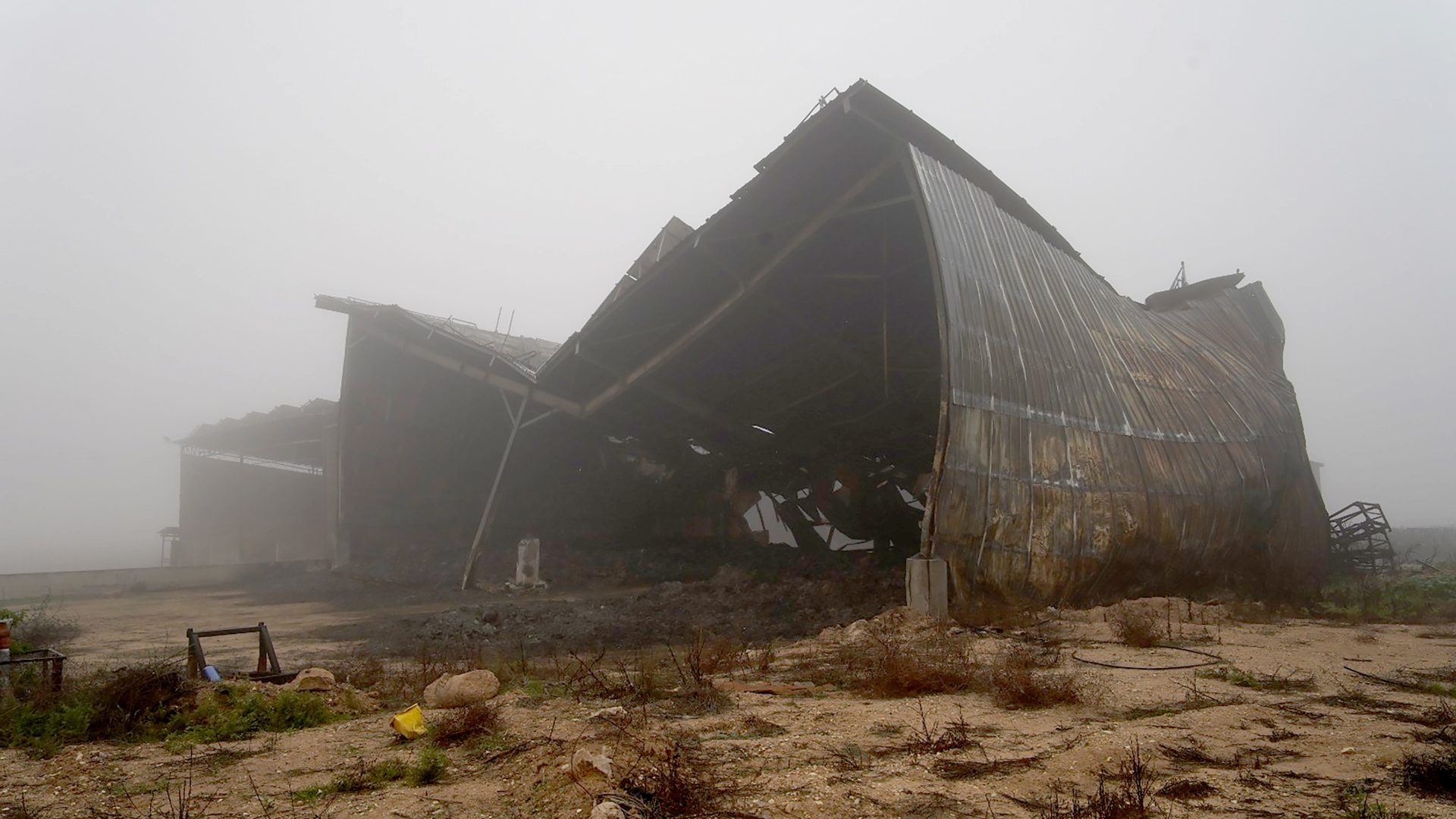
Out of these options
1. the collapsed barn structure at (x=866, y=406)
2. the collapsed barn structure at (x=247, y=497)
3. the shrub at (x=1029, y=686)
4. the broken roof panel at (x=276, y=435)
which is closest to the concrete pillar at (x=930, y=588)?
the collapsed barn structure at (x=866, y=406)

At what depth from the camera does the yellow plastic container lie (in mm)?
6047

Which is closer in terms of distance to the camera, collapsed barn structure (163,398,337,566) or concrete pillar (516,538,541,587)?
concrete pillar (516,538,541,587)

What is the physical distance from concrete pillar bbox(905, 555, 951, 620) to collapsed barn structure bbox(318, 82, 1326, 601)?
0.70 ft

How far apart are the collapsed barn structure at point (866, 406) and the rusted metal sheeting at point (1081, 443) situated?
0.06 m

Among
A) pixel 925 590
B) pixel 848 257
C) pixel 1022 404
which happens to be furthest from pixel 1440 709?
pixel 848 257

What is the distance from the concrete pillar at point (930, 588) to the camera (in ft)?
36.0

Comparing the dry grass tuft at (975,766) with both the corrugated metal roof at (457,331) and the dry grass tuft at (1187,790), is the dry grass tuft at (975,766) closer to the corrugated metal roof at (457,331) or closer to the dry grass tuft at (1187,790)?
the dry grass tuft at (1187,790)

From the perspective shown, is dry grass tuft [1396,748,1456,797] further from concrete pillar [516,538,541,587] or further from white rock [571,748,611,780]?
concrete pillar [516,538,541,587]

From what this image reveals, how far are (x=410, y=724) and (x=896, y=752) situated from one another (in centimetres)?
357

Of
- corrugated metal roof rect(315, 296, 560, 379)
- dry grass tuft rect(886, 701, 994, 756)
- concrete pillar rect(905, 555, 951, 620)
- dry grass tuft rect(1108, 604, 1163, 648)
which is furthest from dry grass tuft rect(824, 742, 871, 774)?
corrugated metal roof rect(315, 296, 560, 379)

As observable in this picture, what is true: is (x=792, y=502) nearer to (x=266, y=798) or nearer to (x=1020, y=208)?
(x=1020, y=208)

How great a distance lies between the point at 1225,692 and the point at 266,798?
707 centimetres

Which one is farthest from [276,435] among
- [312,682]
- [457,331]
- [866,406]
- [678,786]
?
[678,786]

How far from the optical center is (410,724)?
6.16 m
